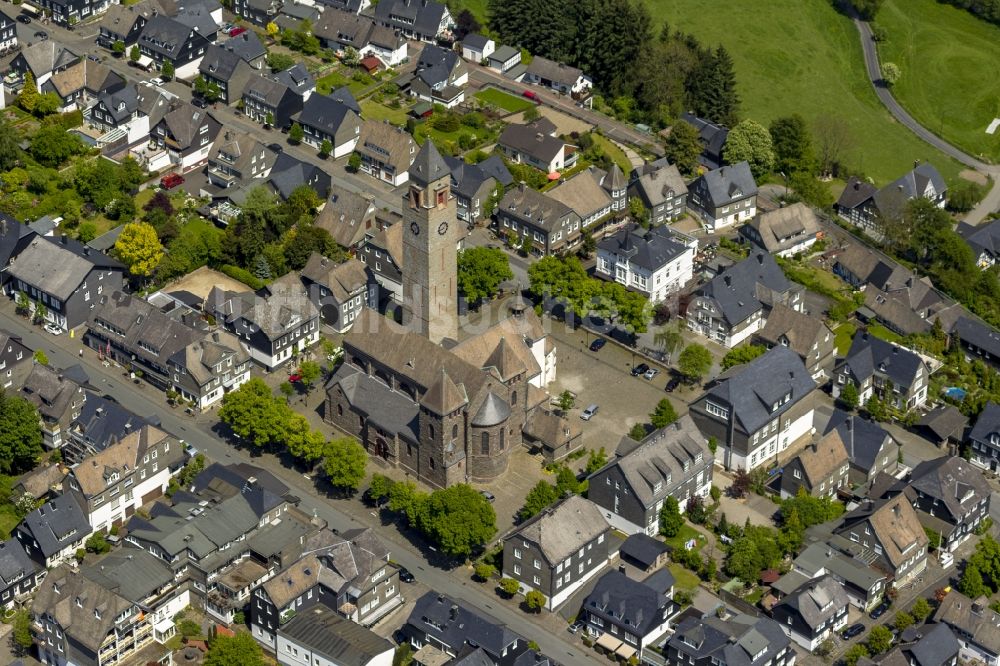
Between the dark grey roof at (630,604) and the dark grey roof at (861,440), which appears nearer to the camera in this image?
the dark grey roof at (630,604)

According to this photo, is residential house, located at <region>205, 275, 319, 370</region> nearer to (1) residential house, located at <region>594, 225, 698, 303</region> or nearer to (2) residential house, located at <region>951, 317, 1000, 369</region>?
(1) residential house, located at <region>594, 225, 698, 303</region>

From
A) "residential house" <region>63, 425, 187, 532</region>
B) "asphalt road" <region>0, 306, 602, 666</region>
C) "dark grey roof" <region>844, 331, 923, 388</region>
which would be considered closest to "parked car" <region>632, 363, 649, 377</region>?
"dark grey roof" <region>844, 331, 923, 388</region>

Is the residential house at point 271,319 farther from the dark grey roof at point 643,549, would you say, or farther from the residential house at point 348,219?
the dark grey roof at point 643,549

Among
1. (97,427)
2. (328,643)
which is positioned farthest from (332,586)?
(97,427)

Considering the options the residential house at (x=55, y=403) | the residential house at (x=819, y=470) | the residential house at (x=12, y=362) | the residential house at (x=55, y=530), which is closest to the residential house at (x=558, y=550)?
the residential house at (x=819, y=470)

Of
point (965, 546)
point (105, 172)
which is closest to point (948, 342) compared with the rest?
point (965, 546)

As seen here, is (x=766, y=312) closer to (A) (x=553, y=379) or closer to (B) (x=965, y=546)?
(A) (x=553, y=379)

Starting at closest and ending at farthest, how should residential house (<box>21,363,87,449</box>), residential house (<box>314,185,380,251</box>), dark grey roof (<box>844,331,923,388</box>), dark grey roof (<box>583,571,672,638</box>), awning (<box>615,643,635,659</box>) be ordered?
awning (<box>615,643,635,659</box>) → dark grey roof (<box>583,571,672,638</box>) → residential house (<box>21,363,87,449</box>) → dark grey roof (<box>844,331,923,388</box>) → residential house (<box>314,185,380,251</box>)

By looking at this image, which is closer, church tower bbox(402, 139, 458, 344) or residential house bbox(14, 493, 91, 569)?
residential house bbox(14, 493, 91, 569)
